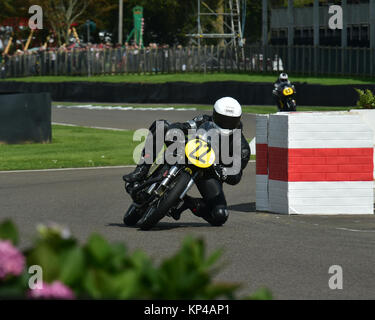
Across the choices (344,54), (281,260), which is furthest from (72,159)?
(344,54)

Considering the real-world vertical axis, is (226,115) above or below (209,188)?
above

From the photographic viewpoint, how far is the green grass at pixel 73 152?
19.2 meters

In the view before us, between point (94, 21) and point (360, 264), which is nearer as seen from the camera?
point (360, 264)

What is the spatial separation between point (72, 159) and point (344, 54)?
22993 mm

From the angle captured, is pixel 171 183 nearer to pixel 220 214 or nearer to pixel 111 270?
pixel 220 214

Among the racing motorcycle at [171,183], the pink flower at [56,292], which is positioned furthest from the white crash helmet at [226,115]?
the pink flower at [56,292]

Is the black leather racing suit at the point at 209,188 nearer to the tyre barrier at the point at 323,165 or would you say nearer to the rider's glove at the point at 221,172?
the rider's glove at the point at 221,172

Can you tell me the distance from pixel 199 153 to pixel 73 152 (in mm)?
11844

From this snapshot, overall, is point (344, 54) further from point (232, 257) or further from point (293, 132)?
point (232, 257)

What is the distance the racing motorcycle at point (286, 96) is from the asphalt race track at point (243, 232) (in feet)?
43.1

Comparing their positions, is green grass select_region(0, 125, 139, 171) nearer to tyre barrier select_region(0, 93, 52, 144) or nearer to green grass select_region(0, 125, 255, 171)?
green grass select_region(0, 125, 255, 171)

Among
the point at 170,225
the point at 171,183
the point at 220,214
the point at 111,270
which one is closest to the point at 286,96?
the point at 170,225

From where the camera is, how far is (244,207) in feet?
42.2

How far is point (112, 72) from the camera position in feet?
168
